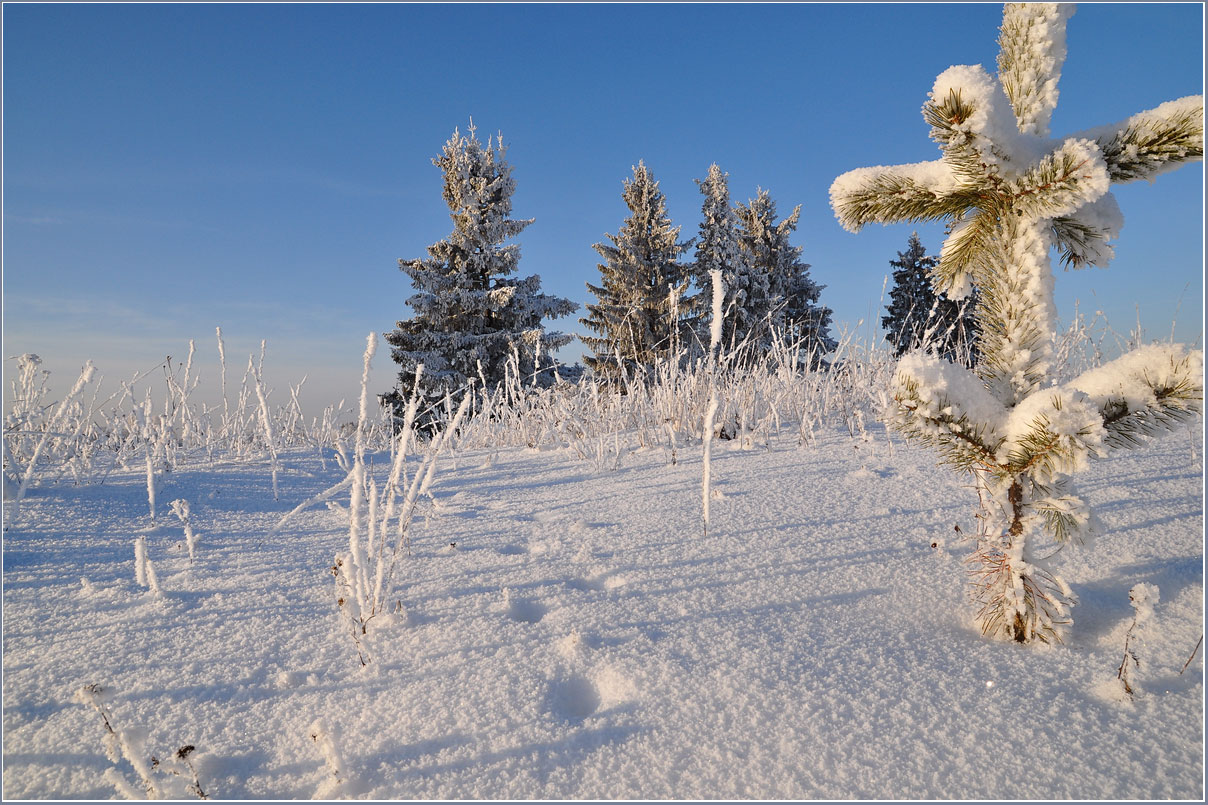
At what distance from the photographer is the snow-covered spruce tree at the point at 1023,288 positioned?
1128 millimetres

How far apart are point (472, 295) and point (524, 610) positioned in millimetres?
16710

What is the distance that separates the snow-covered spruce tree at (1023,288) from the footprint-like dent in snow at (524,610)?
3.42ft

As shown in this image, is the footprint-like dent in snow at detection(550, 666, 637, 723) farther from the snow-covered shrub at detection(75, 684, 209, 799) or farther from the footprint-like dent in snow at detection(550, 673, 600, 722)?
the snow-covered shrub at detection(75, 684, 209, 799)

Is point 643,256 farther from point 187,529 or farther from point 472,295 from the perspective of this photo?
point 187,529

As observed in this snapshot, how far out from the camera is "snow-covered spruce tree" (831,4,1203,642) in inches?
44.4

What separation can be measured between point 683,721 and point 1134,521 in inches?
75.3

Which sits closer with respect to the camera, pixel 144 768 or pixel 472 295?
pixel 144 768

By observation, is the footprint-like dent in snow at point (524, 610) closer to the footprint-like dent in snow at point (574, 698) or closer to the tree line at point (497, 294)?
the footprint-like dent in snow at point (574, 698)

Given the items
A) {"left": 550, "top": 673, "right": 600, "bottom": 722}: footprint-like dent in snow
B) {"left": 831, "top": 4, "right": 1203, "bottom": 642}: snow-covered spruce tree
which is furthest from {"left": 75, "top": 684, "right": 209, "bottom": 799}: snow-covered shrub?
{"left": 831, "top": 4, "right": 1203, "bottom": 642}: snow-covered spruce tree

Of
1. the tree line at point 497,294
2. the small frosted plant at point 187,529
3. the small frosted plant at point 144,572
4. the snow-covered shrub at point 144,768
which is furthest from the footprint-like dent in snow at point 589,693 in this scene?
the tree line at point 497,294

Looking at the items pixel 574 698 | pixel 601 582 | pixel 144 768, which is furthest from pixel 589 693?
pixel 144 768

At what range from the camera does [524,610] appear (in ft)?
5.07

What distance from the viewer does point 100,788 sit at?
0.99m

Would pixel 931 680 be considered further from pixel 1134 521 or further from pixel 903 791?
pixel 1134 521
